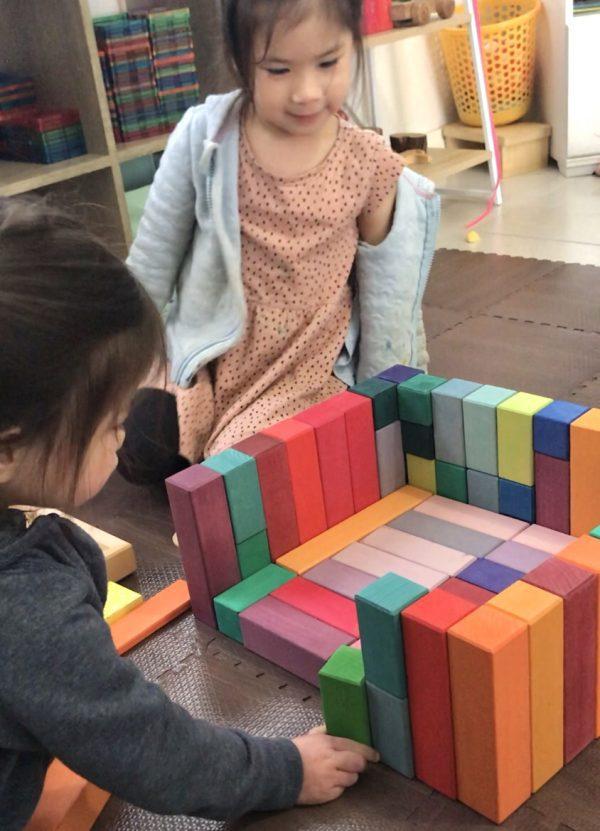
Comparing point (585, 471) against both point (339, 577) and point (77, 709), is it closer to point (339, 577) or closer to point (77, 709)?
point (339, 577)

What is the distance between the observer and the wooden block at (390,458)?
120cm

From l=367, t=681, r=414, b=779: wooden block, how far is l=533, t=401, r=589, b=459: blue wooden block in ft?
1.20

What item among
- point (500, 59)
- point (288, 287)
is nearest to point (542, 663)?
point (288, 287)

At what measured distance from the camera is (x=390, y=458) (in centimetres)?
122

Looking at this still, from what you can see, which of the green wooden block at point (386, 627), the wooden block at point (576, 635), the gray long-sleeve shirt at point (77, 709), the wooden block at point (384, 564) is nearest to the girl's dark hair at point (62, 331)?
the gray long-sleeve shirt at point (77, 709)

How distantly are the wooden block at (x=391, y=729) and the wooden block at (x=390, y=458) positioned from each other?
409mm

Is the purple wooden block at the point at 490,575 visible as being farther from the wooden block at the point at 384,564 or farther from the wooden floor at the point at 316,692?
the wooden floor at the point at 316,692

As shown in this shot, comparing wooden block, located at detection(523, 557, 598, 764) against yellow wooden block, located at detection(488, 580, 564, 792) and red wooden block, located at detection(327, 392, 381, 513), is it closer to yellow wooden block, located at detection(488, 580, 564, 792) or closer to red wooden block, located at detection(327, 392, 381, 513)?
yellow wooden block, located at detection(488, 580, 564, 792)

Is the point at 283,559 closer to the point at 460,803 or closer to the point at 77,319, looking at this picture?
the point at 460,803

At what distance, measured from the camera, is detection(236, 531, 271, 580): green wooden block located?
1099mm

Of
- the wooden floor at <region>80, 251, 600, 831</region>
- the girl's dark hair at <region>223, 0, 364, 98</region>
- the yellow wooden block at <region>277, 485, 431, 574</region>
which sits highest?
the girl's dark hair at <region>223, 0, 364, 98</region>

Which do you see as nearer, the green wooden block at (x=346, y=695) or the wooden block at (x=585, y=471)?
the green wooden block at (x=346, y=695)

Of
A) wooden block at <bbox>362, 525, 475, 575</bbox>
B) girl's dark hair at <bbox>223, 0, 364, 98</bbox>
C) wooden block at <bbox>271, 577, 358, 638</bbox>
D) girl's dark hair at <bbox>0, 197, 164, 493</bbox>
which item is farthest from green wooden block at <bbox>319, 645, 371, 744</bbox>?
A: girl's dark hair at <bbox>223, 0, 364, 98</bbox>

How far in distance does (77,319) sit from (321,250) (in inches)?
32.1
